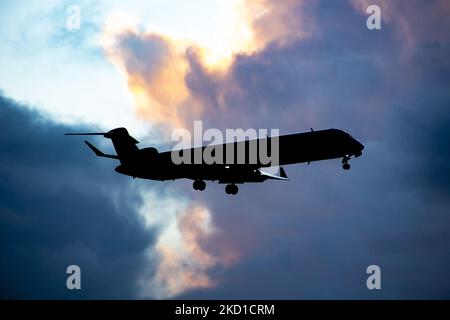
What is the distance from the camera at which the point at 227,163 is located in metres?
62.1

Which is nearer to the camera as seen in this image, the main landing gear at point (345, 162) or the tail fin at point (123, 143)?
the main landing gear at point (345, 162)

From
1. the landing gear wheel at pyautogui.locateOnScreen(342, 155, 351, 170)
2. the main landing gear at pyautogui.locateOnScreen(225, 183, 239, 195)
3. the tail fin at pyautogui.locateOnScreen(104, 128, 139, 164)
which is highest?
the tail fin at pyautogui.locateOnScreen(104, 128, 139, 164)

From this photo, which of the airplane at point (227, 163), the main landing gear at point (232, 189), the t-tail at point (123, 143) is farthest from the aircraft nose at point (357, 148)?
the t-tail at point (123, 143)

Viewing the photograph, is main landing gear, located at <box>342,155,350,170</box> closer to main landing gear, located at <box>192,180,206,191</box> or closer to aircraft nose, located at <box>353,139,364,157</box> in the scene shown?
aircraft nose, located at <box>353,139,364,157</box>

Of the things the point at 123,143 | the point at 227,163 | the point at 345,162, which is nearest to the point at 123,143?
the point at 123,143

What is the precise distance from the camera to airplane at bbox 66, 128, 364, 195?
59906 millimetres

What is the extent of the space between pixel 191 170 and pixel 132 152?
304 inches

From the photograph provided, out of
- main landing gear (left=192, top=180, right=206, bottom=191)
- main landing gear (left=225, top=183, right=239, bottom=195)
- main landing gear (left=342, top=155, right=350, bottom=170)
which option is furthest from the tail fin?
main landing gear (left=342, top=155, right=350, bottom=170)

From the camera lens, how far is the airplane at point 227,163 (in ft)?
197

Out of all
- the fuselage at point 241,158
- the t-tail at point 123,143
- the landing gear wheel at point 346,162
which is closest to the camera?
the fuselage at point 241,158

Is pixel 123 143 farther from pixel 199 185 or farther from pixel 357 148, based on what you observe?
pixel 357 148

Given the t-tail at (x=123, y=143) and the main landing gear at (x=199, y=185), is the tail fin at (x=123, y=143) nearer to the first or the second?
the t-tail at (x=123, y=143)
